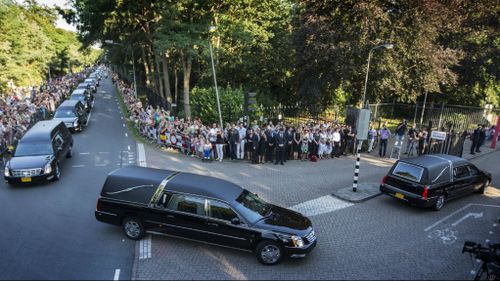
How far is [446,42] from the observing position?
33219 mm

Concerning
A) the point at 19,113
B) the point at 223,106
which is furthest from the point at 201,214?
the point at 19,113

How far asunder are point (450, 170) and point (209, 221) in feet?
28.9

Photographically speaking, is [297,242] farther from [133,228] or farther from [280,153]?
[280,153]

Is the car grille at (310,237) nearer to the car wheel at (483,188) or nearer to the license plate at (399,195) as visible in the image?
the license plate at (399,195)

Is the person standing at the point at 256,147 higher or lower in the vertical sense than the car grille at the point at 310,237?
higher

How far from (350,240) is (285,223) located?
2225 millimetres

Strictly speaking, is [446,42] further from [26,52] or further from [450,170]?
[26,52]

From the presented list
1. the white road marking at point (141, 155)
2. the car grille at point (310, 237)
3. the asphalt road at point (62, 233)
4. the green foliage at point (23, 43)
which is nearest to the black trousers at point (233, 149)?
the white road marking at point (141, 155)

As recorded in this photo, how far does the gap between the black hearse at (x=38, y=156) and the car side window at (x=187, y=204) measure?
6.89 m

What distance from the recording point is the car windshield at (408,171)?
38.5 ft

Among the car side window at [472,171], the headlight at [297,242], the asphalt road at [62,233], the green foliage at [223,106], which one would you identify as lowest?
the asphalt road at [62,233]

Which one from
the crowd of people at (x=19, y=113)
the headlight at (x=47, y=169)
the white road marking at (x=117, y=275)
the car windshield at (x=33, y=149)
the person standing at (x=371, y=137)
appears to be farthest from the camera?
the person standing at (x=371, y=137)

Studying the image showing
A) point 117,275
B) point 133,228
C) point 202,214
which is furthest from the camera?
point 133,228

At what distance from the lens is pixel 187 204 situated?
29.0 feet
